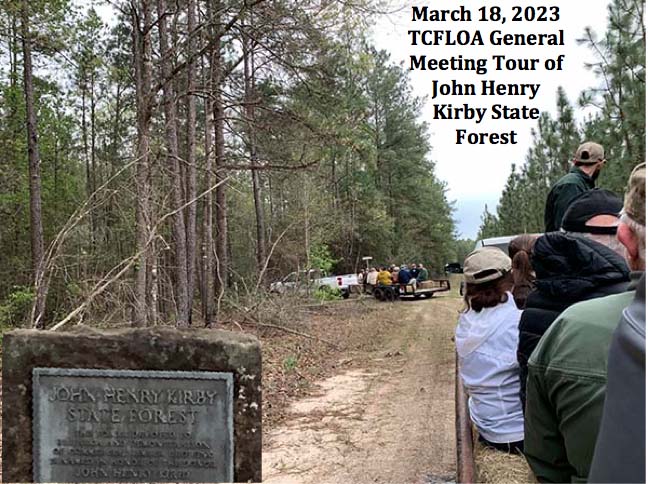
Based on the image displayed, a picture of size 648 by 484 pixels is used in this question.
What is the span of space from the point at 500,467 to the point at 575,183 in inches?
97.3

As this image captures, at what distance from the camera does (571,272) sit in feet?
8.36

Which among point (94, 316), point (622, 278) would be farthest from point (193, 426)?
point (94, 316)

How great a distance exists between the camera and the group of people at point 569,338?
99cm

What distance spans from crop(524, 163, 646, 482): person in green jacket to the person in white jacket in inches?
50.1

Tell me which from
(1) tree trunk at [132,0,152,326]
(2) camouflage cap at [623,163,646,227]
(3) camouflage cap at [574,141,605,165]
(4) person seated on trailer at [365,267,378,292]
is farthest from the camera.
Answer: (4) person seated on trailer at [365,267,378,292]

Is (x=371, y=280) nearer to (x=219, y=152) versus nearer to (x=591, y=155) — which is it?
(x=219, y=152)

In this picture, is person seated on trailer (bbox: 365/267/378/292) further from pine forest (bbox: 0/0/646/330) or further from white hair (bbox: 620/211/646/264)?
white hair (bbox: 620/211/646/264)

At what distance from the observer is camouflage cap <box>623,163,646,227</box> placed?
1526 mm

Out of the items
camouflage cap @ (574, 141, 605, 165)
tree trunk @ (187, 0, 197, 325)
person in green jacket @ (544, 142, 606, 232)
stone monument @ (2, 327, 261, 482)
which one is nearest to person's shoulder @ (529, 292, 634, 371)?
stone monument @ (2, 327, 261, 482)

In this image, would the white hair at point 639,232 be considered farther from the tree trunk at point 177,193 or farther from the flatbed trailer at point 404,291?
the flatbed trailer at point 404,291

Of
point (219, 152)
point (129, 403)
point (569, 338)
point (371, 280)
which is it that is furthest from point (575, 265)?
point (371, 280)

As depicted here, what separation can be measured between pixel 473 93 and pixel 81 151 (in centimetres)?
2360

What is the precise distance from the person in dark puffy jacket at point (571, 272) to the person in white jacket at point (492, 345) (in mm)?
695

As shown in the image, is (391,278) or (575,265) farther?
(391,278)
